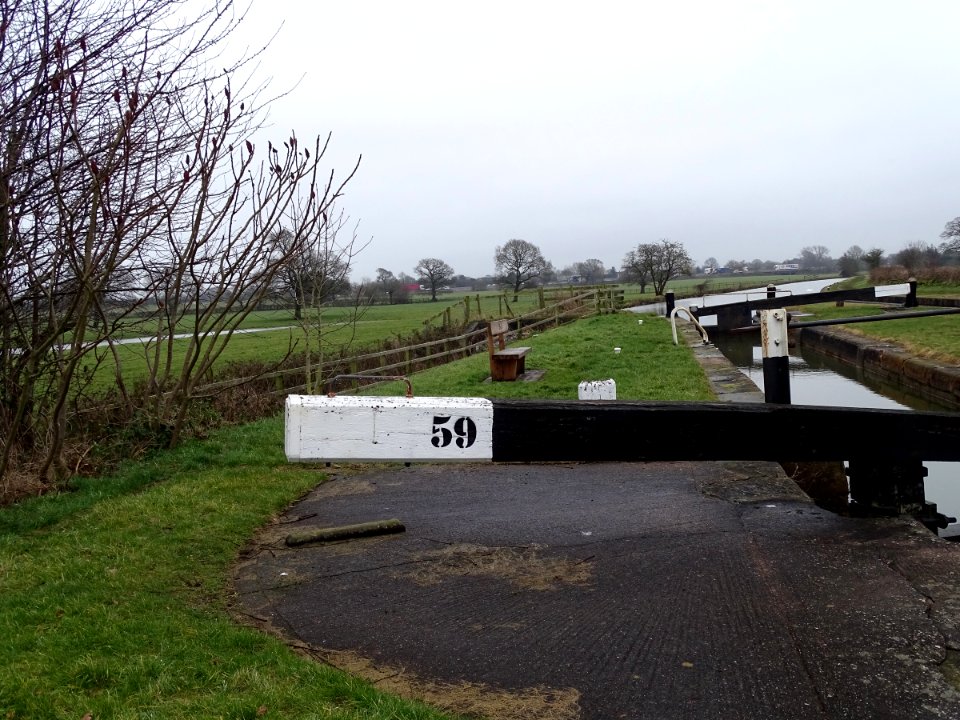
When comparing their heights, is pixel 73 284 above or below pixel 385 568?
above

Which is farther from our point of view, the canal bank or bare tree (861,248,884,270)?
bare tree (861,248,884,270)

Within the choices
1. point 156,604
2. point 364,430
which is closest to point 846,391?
point 364,430

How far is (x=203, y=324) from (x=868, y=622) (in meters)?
5.91

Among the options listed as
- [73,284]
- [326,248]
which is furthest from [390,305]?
[73,284]

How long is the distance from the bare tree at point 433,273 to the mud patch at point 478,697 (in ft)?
213

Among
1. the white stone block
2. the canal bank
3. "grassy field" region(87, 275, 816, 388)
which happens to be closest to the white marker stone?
the white stone block

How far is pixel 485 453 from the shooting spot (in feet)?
14.3

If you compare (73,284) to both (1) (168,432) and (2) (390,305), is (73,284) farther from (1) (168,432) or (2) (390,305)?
(2) (390,305)

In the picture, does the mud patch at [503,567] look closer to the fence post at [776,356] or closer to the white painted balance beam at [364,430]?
the white painted balance beam at [364,430]

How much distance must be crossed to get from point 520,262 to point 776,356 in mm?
60736

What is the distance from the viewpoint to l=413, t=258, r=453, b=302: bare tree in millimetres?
67562

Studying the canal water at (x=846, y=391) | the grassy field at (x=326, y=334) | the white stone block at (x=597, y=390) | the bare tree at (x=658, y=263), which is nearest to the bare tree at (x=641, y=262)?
the bare tree at (x=658, y=263)

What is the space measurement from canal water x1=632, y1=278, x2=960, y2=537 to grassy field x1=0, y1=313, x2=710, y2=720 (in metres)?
4.95

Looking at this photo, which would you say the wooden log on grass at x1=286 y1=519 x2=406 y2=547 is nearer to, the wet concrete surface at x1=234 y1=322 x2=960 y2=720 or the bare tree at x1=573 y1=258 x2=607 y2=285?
the wet concrete surface at x1=234 y1=322 x2=960 y2=720
